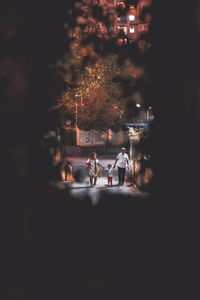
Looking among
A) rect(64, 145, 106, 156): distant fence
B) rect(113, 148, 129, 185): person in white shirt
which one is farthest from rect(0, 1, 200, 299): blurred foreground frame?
→ rect(64, 145, 106, 156): distant fence

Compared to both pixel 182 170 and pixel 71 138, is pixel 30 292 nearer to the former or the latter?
pixel 182 170

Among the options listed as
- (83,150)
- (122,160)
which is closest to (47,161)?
(122,160)

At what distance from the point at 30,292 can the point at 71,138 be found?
35851mm

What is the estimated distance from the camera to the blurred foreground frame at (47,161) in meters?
1.78

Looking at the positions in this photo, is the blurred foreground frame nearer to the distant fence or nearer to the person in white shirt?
the person in white shirt

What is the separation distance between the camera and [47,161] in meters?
2.44

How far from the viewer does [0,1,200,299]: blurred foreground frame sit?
1.78 metres

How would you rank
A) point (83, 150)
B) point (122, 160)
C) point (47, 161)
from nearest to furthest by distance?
1. point (47, 161)
2. point (122, 160)
3. point (83, 150)

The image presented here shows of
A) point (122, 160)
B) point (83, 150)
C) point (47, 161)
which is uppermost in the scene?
point (83, 150)

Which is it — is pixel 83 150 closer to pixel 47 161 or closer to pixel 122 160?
pixel 122 160

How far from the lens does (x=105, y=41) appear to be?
4066mm

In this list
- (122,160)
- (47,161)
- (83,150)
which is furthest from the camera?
(83,150)

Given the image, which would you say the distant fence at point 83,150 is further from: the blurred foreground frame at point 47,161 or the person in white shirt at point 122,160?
the blurred foreground frame at point 47,161

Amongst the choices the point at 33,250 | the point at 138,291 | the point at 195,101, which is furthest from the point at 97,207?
the point at 195,101
